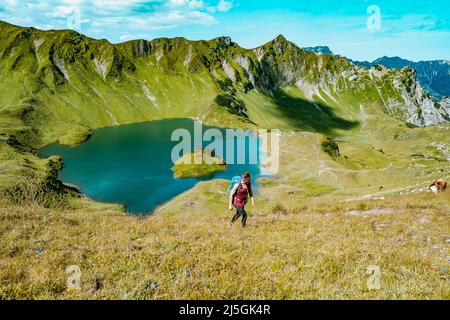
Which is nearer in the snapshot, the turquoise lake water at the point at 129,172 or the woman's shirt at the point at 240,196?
the woman's shirt at the point at 240,196

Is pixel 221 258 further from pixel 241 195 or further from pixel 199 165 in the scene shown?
pixel 199 165

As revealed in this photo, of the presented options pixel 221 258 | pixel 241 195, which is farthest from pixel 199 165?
pixel 221 258

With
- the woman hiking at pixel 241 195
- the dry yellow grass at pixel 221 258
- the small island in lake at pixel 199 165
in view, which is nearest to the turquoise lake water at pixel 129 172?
the small island in lake at pixel 199 165

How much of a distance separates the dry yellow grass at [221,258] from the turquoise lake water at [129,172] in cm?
6299

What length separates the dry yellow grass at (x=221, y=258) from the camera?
1014cm

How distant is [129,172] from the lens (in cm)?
13400

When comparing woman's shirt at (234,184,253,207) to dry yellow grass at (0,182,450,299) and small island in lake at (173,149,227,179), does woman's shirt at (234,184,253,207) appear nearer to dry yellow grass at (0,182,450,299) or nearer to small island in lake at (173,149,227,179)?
dry yellow grass at (0,182,450,299)

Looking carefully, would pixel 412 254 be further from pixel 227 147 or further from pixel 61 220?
pixel 227 147

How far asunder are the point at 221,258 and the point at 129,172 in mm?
127482

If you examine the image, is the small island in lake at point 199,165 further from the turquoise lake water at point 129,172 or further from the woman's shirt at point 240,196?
the woman's shirt at point 240,196

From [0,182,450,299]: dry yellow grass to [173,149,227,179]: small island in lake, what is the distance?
363 feet

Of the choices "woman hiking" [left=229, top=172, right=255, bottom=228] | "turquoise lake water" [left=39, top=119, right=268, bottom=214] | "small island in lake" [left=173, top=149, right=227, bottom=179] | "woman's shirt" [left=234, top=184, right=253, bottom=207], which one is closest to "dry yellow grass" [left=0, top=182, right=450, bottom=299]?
"woman hiking" [left=229, top=172, right=255, bottom=228]
